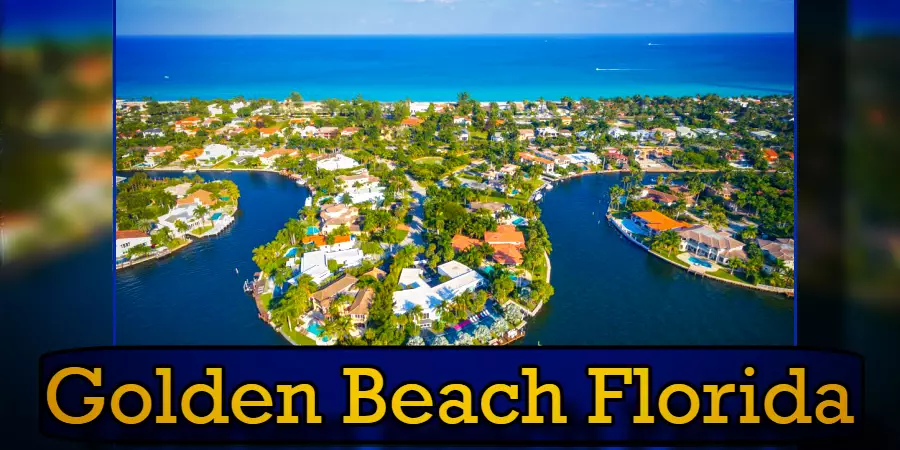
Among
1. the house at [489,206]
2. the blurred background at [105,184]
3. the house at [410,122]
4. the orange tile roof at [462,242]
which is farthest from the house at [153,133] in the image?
the blurred background at [105,184]

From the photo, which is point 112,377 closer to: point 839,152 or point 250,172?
point 839,152

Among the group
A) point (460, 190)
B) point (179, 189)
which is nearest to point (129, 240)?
point (179, 189)

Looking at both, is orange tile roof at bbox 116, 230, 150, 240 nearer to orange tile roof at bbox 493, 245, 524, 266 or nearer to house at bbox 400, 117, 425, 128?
orange tile roof at bbox 493, 245, 524, 266

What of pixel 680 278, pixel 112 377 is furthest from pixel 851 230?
pixel 680 278

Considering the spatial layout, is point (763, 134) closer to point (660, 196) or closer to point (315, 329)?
point (660, 196)

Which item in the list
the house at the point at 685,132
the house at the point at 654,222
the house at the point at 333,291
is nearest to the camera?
the house at the point at 333,291

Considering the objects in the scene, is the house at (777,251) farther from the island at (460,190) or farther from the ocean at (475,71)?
the ocean at (475,71)
